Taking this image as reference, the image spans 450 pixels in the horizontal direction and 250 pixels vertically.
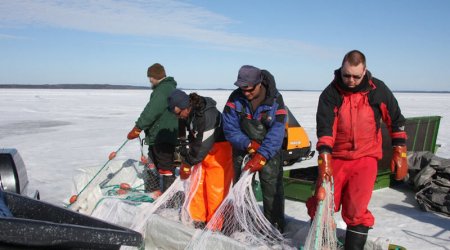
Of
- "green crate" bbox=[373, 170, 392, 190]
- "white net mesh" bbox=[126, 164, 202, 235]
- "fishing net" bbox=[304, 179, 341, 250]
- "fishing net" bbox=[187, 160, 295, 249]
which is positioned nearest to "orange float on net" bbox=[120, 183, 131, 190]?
"white net mesh" bbox=[126, 164, 202, 235]

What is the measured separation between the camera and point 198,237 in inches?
131

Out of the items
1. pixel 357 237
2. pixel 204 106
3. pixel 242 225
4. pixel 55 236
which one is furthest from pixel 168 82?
pixel 55 236

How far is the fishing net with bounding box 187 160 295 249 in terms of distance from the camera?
317 cm

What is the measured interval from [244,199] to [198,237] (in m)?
0.47

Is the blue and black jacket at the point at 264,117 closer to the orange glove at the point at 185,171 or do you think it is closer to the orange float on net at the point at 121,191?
the orange glove at the point at 185,171

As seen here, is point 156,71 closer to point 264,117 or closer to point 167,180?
point 167,180

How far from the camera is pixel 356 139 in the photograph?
295 cm

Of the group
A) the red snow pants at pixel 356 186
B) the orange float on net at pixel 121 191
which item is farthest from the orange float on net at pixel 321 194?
the orange float on net at pixel 121 191

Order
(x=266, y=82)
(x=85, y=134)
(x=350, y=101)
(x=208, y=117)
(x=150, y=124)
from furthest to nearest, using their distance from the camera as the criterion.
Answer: (x=85, y=134), (x=150, y=124), (x=208, y=117), (x=266, y=82), (x=350, y=101)

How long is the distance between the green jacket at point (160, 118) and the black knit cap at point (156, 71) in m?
0.08

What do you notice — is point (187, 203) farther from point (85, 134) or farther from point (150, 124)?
point (85, 134)

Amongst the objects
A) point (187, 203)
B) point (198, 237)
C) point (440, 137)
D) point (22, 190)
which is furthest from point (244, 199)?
point (440, 137)

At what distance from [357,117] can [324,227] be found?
784mm

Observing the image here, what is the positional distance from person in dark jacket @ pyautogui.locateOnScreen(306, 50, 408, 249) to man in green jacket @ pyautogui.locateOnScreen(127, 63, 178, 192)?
89.5 inches
